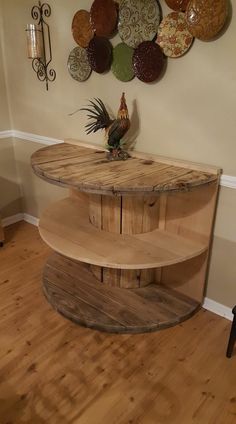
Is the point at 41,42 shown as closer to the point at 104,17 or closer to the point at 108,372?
the point at 104,17

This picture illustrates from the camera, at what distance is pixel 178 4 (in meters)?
1.48

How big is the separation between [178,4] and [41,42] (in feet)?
3.53

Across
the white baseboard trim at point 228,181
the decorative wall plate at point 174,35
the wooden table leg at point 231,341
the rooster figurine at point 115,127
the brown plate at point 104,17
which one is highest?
the brown plate at point 104,17

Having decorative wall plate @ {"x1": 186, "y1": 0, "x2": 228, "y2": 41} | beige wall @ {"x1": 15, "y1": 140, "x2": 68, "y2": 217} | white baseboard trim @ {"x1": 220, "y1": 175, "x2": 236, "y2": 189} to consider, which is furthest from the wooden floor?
decorative wall plate @ {"x1": 186, "y1": 0, "x2": 228, "y2": 41}

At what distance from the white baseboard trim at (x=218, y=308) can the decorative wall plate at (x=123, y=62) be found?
56.2 inches

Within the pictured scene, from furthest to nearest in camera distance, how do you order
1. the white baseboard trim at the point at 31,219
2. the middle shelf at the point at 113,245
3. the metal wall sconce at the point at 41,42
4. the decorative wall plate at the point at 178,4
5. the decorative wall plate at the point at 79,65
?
the white baseboard trim at the point at 31,219 < the metal wall sconce at the point at 41,42 < the decorative wall plate at the point at 79,65 < the middle shelf at the point at 113,245 < the decorative wall plate at the point at 178,4

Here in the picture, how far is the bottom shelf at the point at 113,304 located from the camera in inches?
69.2

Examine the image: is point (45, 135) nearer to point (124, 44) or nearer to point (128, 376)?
point (124, 44)

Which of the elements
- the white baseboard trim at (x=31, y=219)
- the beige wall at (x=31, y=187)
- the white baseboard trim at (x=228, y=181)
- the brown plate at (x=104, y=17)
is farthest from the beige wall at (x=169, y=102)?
the white baseboard trim at (x=31, y=219)

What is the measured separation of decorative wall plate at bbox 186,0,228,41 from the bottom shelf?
1451 mm

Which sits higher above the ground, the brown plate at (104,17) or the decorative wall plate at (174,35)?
the brown plate at (104,17)

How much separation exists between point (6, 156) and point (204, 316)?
2082 mm

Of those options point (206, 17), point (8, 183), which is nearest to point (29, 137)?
point (8, 183)

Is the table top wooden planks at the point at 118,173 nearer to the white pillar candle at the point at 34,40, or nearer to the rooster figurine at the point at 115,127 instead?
the rooster figurine at the point at 115,127
